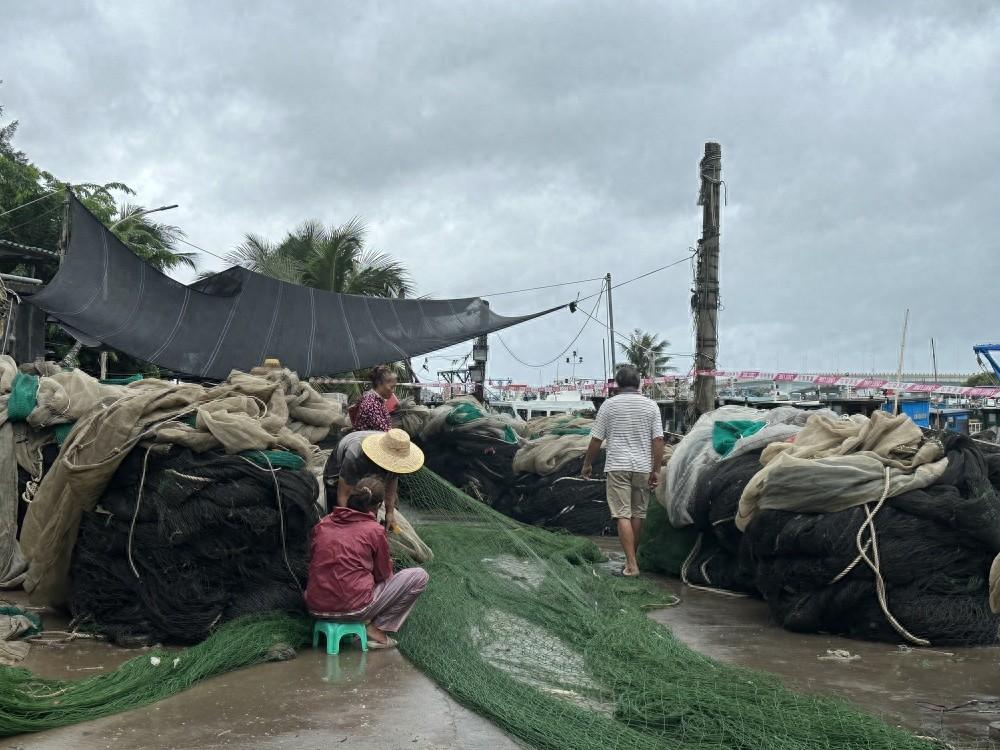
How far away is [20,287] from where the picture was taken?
1472cm

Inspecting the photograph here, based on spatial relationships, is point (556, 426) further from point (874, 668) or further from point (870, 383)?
point (870, 383)

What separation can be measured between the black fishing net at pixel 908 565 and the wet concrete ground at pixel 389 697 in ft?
0.50

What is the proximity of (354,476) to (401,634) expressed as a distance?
1.36 m

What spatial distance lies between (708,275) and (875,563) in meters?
8.52

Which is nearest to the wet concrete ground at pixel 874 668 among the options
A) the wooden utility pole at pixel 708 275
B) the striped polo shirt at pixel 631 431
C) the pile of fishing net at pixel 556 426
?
the striped polo shirt at pixel 631 431

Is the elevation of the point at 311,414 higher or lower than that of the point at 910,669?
higher

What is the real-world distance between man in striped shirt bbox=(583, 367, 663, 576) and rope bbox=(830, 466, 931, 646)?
7.29 feet

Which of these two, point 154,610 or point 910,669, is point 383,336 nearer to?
point 154,610

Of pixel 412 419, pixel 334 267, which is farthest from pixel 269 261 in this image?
pixel 412 419

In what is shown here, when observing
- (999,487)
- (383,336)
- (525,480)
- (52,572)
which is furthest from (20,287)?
(999,487)

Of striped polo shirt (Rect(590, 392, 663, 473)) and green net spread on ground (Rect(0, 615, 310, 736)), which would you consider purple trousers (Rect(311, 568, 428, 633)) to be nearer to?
green net spread on ground (Rect(0, 615, 310, 736))

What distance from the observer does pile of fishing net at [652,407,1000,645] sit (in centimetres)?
557

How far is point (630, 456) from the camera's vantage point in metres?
7.81

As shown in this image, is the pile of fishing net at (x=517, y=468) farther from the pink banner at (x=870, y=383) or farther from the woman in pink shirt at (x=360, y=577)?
the pink banner at (x=870, y=383)
